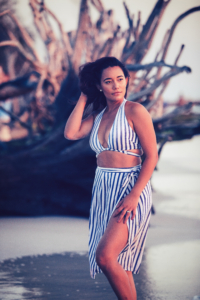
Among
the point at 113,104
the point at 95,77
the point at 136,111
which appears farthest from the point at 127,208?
the point at 95,77

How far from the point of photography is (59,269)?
3.14 metres

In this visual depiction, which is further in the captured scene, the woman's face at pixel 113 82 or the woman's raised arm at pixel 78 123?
the woman's raised arm at pixel 78 123

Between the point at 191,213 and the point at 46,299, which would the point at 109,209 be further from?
the point at 191,213

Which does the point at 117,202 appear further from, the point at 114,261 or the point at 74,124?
the point at 74,124

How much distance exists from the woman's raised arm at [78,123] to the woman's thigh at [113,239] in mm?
536

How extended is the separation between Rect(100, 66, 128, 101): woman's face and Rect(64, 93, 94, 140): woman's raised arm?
20 centimetres

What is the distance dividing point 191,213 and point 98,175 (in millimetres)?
3727

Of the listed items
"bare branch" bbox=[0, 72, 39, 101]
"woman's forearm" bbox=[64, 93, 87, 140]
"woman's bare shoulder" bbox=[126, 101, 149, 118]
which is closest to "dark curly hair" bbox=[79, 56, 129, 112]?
"woman's forearm" bbox=[64, 93, 87, 140]

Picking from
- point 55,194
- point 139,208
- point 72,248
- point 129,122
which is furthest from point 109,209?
point 55,194

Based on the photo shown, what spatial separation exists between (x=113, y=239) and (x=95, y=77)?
852 mm

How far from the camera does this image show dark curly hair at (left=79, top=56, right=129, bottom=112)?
2.12m

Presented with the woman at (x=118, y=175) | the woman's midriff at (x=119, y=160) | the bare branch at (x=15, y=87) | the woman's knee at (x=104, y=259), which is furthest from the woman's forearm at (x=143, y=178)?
the bare branch at (x=15, y=87)

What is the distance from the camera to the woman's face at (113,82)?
207 cm

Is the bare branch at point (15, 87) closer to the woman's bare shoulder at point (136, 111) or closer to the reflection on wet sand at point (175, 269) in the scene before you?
the reflection on wet sand at point (175, 269)
